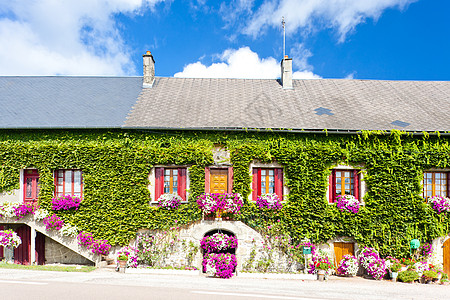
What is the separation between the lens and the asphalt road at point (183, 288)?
24.7ft

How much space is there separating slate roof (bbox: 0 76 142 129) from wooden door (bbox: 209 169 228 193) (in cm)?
436

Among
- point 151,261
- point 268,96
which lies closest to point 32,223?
point 151,261

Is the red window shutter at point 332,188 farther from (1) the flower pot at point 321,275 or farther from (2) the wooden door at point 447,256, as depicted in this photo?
(2) the wooden door at point 447,256

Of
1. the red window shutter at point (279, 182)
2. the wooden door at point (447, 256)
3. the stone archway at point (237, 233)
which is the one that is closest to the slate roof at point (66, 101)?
the stone archway at point (237, 233)

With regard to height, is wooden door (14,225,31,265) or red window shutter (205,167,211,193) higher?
red window shutter (205,167,211,193)

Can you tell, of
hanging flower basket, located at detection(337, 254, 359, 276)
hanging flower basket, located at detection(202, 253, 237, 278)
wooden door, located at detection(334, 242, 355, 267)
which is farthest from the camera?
wooden door, located at detection(334, 242, 355, 267)

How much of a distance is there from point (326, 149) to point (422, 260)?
18.8 ft

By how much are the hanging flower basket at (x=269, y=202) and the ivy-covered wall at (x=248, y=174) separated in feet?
1.03

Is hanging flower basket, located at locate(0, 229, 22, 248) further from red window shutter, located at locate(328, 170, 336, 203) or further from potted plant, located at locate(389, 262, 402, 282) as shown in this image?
potted plant, located at locate(389, 262, 402, 282)

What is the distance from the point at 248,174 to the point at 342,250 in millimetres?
4892

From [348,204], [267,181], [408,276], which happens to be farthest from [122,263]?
[408,276]

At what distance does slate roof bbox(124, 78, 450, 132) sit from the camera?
12.4 m

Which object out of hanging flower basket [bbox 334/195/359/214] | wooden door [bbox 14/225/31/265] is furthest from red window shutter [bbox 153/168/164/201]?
hanging flower basket [bbox 334/195/359/214]

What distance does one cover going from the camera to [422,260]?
11.6 meters
